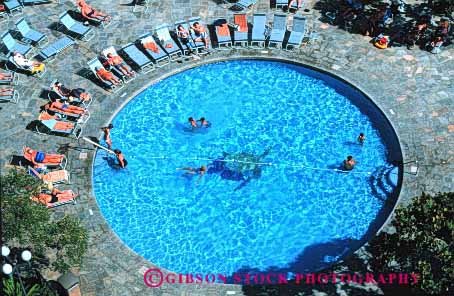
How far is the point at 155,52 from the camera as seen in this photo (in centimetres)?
2895

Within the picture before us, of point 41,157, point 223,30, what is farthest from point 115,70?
point 41,157

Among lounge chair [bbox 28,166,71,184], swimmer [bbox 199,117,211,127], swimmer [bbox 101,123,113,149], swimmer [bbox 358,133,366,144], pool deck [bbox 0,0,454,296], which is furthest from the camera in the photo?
swimmer [bbox 199,117,211,127]

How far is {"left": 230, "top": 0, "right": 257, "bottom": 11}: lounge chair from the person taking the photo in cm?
3109

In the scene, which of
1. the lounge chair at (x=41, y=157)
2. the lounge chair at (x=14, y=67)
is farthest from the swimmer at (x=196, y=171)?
the lounge chair at (x=14, y=67)

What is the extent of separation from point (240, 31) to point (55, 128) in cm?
969

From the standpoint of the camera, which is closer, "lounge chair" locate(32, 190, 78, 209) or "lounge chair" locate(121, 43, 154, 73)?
"lounge chair" locate(32, 190, 78, 209)

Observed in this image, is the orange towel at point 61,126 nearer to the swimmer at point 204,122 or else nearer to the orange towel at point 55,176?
the orange towel at point 55,176

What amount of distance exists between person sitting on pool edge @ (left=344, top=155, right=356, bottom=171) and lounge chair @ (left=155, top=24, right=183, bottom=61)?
30.9 feet

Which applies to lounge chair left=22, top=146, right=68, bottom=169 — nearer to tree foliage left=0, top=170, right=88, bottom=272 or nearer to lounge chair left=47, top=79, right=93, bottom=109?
lounge chair left=47, top=79, right=93, bottom=109

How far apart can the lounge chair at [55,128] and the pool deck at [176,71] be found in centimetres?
25

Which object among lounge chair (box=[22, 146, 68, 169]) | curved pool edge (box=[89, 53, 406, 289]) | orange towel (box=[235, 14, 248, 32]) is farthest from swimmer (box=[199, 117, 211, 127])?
lounge chair (box=[22, 146, 68, 169])

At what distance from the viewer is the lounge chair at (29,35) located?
1173 inches

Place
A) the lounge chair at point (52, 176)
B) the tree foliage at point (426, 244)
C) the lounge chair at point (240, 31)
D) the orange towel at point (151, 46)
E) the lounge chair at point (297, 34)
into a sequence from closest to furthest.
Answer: the tree foliage at point (426, 244), the lounge chair at point (52, 176), the orange towel at point (151, 46), the lounge chair at point (297, 34), the lounge chair at point (240, 31)

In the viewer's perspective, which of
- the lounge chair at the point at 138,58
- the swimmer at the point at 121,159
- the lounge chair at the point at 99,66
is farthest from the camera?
the lounge chair at the point at 138,58
